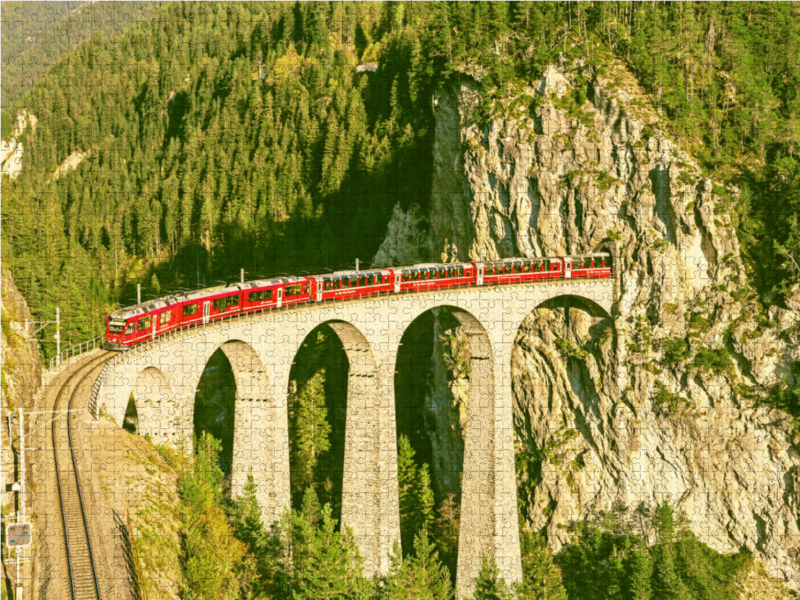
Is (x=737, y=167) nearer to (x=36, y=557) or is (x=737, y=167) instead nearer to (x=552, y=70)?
(x=552, y=70)

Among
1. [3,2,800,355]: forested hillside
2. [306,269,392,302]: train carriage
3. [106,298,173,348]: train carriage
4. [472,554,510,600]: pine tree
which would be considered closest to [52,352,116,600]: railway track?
[106,298,173,348]: train carriage

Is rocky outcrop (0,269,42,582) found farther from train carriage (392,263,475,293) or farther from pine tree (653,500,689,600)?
pine tree (653,500,689,600)

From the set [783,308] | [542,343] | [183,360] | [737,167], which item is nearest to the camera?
[183,360]

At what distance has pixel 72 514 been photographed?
98.8 ft

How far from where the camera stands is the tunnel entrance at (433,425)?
62.6 metres

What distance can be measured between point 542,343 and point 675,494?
14205 mm

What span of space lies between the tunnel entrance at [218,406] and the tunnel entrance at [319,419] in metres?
5.47

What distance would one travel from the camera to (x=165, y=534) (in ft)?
106

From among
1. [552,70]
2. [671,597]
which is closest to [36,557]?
[671,597]

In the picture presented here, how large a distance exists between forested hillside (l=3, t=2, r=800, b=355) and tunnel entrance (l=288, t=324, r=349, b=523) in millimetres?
14602

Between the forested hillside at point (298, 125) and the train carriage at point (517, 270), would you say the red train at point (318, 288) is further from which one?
the forested hillside at point (298, 125)

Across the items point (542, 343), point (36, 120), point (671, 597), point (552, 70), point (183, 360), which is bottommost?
point (671, 597)

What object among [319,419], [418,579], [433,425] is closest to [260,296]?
[418,579]

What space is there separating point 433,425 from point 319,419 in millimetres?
9930
